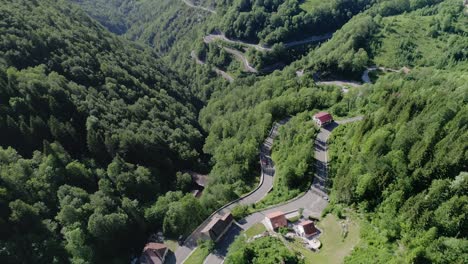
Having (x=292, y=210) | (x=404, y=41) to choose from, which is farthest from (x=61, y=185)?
(x=404, y=41)

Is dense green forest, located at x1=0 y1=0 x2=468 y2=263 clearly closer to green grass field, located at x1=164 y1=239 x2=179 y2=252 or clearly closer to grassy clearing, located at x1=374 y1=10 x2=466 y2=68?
grassy clearing, located at x1=374 y1=10 x2=466 y2=68

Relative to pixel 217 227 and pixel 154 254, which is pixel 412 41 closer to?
pixel 217 227

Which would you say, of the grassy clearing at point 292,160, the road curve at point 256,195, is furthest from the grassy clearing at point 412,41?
the grassy clearing at point 292,160

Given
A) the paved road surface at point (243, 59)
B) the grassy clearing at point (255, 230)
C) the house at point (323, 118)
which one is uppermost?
the house at point (323, 118)

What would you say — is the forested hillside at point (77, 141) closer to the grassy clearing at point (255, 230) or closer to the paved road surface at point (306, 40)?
the grassy clearing at point (255, 230)

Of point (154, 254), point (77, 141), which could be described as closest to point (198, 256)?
point (154, 254)

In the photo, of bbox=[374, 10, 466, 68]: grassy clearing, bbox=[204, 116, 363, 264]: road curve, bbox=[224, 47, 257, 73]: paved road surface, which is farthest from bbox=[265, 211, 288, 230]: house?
bbox=[224, 47, 257, 73]: paved road surface
